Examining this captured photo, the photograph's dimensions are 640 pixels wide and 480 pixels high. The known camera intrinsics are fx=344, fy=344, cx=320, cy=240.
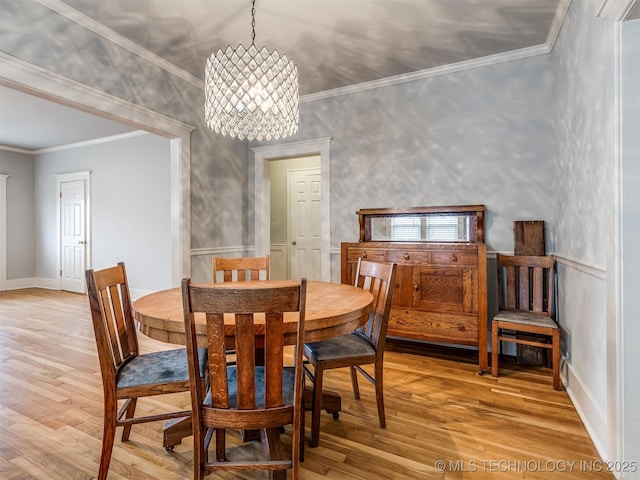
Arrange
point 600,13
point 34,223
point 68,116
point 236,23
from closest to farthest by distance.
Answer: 1. point 600,13
2. point 236,23
3. point 68,116
4. point 34,223

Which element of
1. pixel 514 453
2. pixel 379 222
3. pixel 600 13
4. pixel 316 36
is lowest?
pixel 514 453

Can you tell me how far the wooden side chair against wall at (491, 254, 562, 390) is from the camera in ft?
8.34

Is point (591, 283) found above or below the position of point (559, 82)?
below

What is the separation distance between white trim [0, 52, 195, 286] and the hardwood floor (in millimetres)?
1419

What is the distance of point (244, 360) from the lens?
1.19 metres

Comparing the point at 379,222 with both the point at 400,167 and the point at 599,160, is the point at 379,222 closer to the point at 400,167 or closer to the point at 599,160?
the point at 400,167

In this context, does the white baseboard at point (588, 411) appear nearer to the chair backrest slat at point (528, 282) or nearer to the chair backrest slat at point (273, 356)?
the chair backrest slat at point (528, 282)

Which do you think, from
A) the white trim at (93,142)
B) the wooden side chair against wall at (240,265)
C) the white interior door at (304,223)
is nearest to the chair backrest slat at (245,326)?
the wooden side chair against wall at (240,265)

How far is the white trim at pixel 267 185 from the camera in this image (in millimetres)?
3963

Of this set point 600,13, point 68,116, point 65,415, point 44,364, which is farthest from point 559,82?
point 68,116

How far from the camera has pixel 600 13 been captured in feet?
5.42

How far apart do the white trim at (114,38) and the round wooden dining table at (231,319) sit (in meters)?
2.25

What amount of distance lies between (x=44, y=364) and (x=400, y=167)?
368 centimetres

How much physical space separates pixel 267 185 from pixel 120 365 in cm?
312
